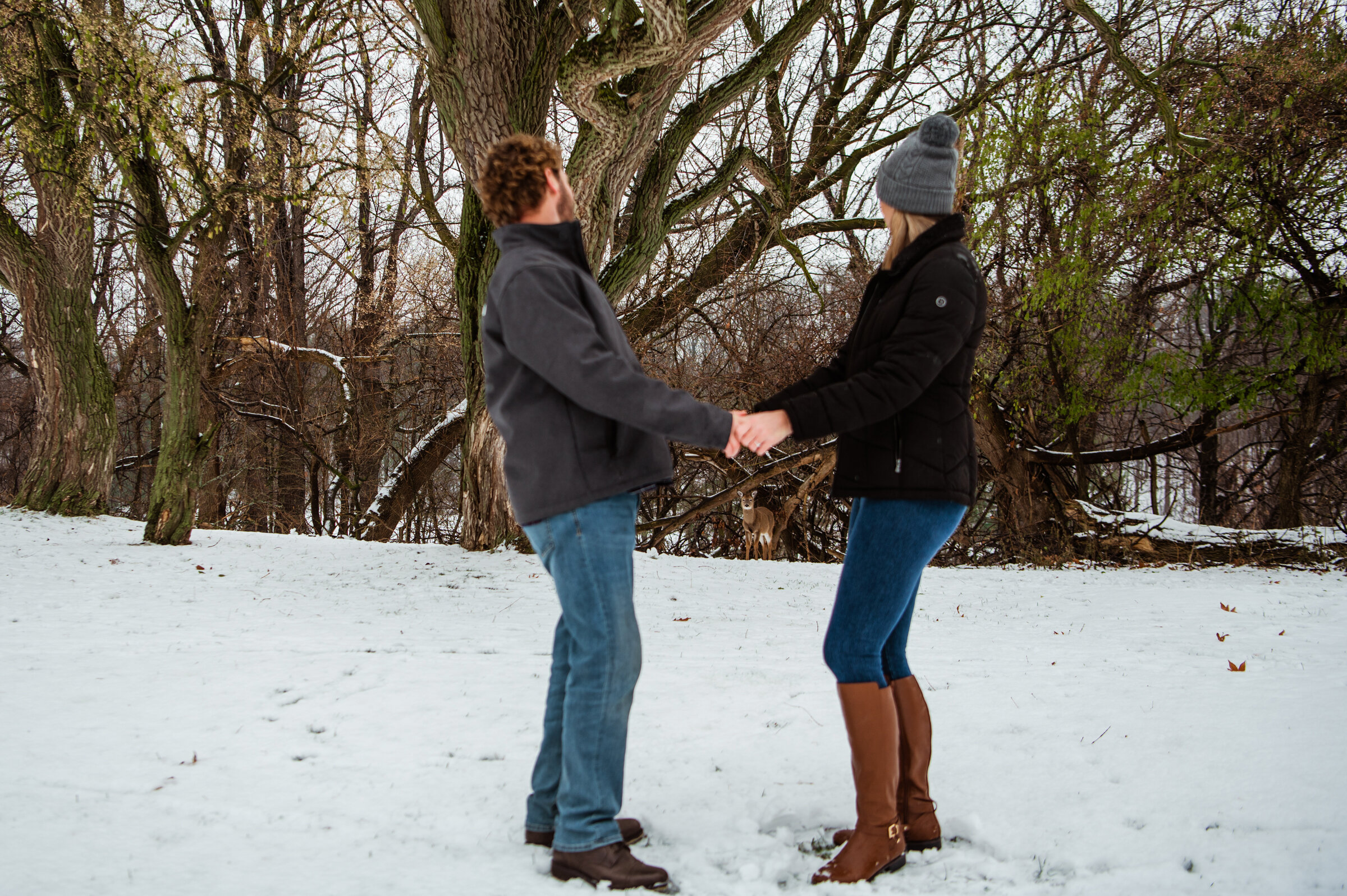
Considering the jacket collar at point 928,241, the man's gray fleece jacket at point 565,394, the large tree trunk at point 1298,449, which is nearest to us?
the man's gray fleece jacket at point 565,394

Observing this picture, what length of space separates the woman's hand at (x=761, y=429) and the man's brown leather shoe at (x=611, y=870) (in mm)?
1024

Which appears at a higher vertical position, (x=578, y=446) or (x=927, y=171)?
(x=927, y=171)

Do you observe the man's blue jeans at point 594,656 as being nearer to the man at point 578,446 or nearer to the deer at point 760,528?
the man at point 578,446

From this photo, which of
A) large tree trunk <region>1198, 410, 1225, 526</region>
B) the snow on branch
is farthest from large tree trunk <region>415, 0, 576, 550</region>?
large tree trunk <region>1198, 410, 1225, 526</region>

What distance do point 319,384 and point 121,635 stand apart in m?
10.9

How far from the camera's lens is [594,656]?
2014 millimetres

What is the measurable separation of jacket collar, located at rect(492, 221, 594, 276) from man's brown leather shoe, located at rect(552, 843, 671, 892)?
1407 millimetres

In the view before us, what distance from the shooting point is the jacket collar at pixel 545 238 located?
6.78 ft

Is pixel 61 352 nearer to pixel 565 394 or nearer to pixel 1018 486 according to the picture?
pixel 565 394

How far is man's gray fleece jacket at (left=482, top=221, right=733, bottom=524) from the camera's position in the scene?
1.92 meters

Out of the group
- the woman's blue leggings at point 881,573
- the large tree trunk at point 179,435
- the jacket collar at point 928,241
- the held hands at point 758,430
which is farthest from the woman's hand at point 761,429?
the large tree trunk at point 179,435

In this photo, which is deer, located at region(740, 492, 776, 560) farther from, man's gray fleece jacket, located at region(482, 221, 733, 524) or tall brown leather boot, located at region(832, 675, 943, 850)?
man's gray fleece jacket, located at region(482, 221, 733, 524)

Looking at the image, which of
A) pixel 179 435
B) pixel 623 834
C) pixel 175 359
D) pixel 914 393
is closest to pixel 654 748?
pixel 623 834

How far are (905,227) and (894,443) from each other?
60cm
